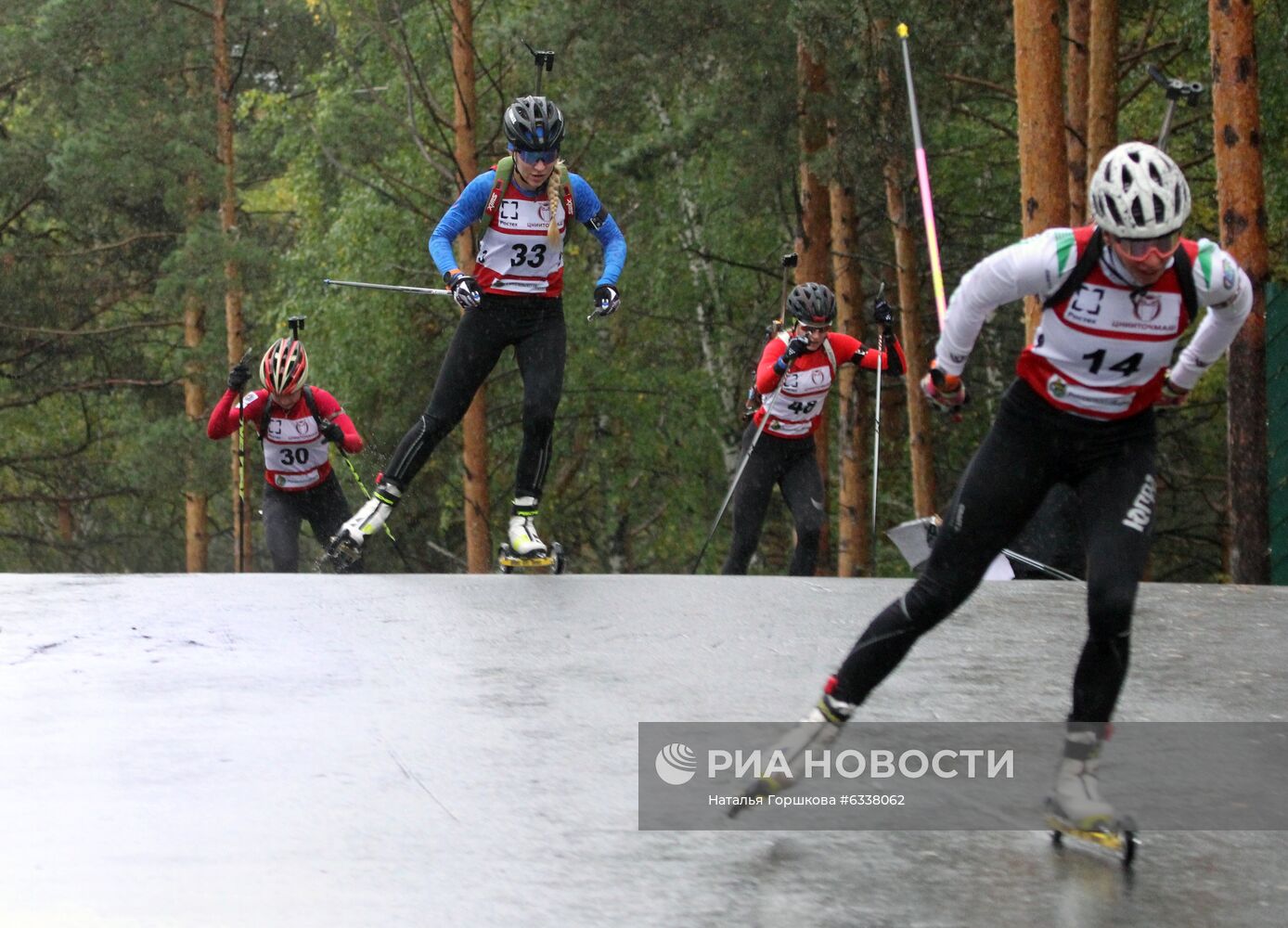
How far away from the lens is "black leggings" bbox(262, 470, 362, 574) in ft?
45.9

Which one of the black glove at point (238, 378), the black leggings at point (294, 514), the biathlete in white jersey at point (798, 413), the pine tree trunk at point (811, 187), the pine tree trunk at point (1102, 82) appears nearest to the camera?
the biathlete in white jersey at point (798, 413)

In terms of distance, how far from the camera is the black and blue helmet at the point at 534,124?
9297mm

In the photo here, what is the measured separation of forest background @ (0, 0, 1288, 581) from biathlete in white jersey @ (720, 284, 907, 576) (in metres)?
11.2

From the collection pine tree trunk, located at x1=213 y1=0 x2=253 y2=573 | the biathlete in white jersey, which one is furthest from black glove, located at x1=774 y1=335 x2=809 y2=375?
pine tree trunk, located at x1=213 y1=0 x2=253 y2=573

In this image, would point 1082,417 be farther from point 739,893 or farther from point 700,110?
point 700,110

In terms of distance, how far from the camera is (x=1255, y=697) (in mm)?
7363

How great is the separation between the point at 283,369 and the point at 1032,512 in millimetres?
8323

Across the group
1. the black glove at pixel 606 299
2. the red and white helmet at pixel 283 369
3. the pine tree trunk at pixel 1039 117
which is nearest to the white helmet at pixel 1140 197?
the black glove at pixel 606 299

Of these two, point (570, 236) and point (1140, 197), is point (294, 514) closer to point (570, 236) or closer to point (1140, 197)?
point (1140, 197)

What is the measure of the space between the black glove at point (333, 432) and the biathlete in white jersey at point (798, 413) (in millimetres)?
2801

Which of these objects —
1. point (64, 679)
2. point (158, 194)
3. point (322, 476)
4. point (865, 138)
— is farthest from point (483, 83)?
point (64, 679)

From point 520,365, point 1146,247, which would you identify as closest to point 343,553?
point 520,365

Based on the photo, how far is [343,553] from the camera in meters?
10.8

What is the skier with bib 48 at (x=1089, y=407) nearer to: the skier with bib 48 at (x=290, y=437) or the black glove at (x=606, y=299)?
the black glove at (x=606, y=299)
